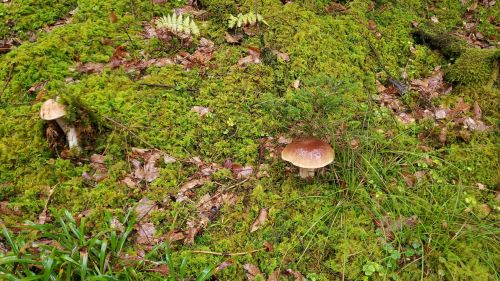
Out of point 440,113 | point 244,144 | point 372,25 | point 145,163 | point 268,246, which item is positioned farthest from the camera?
point 372,25

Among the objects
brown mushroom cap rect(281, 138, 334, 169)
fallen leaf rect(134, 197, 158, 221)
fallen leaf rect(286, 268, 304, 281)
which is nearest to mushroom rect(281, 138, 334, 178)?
brown mushroom cap rect(281, 138, 334, 169)

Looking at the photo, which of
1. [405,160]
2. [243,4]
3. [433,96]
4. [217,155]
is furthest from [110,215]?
[433,96]

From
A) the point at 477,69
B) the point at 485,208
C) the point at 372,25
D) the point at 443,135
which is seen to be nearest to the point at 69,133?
the point at 443,135

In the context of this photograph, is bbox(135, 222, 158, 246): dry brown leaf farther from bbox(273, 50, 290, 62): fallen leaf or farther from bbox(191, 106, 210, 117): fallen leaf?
bbox(273, 50, 290, 62): fallen leaf

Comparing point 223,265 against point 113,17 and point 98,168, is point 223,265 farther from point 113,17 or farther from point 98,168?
point 113,17

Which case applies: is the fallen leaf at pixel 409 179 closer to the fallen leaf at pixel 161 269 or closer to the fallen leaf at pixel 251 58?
the fallen leaf at pixel 251 58

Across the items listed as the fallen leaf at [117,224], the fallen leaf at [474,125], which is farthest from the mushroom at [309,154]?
the fallen leaf at [474,125]
